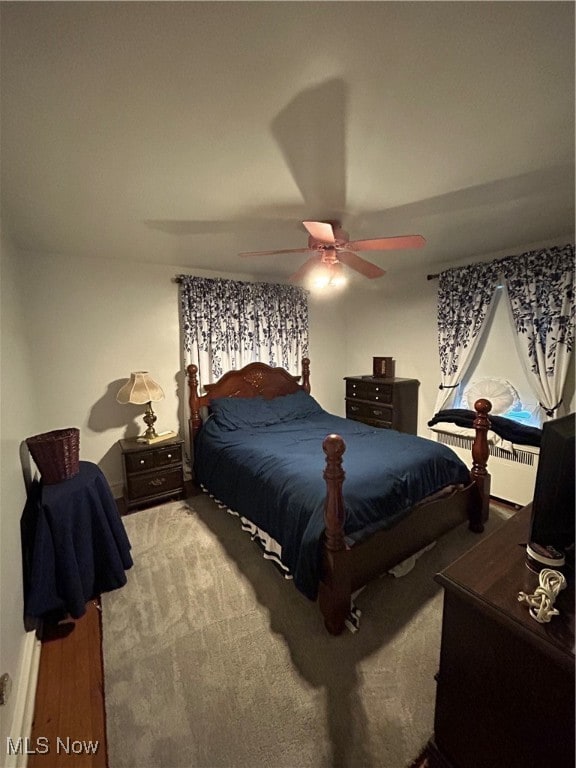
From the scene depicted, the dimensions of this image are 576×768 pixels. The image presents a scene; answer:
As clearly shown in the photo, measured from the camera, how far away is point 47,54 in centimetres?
87

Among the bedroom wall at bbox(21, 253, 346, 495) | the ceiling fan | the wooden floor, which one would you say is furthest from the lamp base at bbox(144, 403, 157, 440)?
the ceiling fan

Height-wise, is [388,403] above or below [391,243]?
below

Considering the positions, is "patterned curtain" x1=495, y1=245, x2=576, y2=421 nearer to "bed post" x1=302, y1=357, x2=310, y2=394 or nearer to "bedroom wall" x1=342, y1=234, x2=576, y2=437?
"bedroom wall" x1=342, y1=234, x2=576, y2=437

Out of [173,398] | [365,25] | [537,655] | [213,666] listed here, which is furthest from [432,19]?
[173,398]

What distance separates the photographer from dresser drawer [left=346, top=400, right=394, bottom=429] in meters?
3.62

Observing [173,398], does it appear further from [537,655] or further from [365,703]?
[537,655]

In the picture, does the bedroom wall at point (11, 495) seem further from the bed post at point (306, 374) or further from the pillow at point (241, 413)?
the bed post at point (306, 374)

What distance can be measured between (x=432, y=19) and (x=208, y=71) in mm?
637

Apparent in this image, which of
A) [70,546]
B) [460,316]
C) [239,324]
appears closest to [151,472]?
[70,546]

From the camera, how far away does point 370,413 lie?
3.81 metres

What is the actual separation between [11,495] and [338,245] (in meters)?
2.21

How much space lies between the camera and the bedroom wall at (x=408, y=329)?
3516 millimetres

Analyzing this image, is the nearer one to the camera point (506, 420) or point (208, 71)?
point (208, 71)

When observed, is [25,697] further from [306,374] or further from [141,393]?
[306,374]
